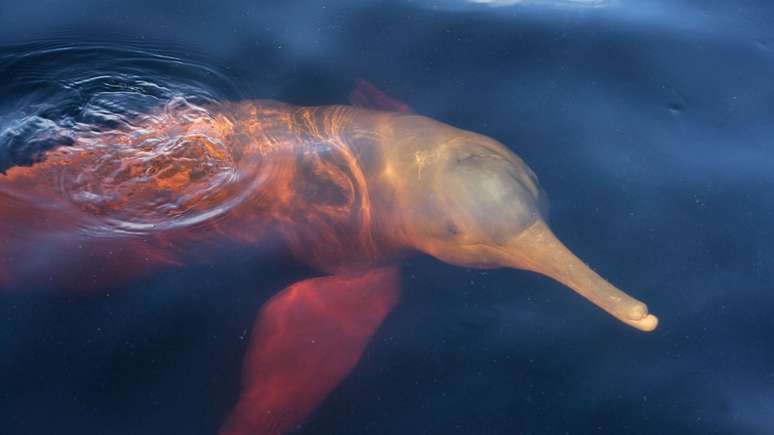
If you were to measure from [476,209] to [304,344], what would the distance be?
5.51 ft

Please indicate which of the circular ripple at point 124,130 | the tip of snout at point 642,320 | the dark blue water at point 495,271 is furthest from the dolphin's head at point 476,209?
Answer: the circular ripple at point 124,130

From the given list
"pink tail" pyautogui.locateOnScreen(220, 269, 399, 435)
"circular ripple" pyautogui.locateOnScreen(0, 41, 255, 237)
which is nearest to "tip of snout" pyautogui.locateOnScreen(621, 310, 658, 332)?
"pink tail" pyautogui.locateOnScreen(220, 269, 399, 435)

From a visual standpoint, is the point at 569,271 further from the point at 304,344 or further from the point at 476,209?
the point at 304,344

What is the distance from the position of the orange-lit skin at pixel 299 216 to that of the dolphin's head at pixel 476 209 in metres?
0.01

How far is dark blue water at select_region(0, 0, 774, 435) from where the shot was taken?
15.8 feet

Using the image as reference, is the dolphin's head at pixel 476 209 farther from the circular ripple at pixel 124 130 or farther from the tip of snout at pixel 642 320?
the circular ripple at pixel 124 130

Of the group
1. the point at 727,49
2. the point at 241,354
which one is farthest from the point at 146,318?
the point at 727,49

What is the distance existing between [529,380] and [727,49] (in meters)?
4.67

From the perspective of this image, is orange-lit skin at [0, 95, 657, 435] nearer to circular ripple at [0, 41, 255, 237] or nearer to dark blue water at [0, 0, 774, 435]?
circular ripple at [0, 41, 255, 237]

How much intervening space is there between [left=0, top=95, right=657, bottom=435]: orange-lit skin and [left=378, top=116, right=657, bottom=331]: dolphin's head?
1cm

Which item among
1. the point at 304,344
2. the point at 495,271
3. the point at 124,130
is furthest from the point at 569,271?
the point at 124,130

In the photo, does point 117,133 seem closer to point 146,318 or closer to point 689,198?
point 146,318

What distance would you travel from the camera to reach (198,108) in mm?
6352

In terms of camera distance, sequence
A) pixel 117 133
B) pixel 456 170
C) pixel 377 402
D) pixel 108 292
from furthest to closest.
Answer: pixel 117 133
pixel 456 170
pixel 108 292
pixel 377 402
